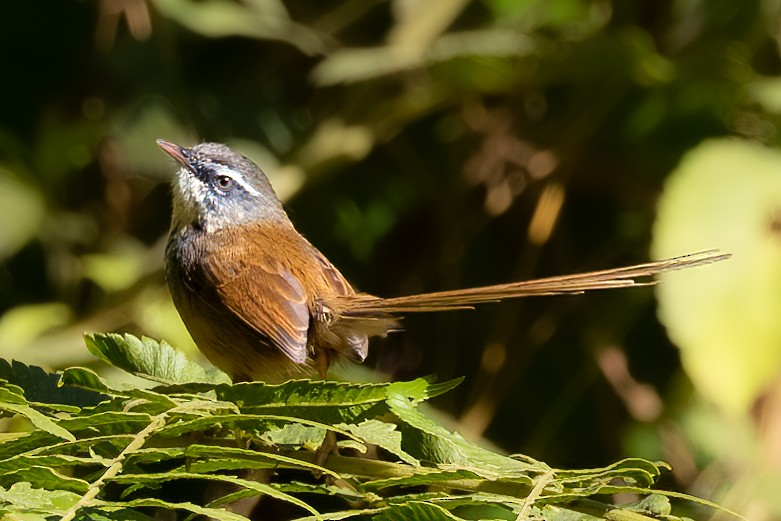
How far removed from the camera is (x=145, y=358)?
2.03 metres

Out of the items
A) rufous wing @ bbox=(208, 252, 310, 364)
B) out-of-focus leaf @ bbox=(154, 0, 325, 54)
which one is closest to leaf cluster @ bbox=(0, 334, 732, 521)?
rufous wing @ bbox=(208, 252, 310, 364)

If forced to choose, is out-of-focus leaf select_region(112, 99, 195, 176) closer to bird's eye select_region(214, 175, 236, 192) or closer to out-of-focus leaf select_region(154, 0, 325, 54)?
out-of-focus leaf select_region(154, 0, 325, 54)

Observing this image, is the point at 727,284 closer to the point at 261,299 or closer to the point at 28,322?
the point at 261,299

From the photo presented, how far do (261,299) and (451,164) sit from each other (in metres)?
1.72

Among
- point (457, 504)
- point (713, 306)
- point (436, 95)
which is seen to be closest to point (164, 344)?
point (457, 504)

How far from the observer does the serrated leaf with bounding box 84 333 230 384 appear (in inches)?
76.9

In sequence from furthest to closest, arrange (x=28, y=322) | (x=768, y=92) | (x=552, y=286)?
1. (x=28, y=322)
2. (x=768, y=92)
3. (x=552, y=286)

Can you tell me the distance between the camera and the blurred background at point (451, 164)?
3854mm

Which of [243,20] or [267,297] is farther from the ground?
[243,20]

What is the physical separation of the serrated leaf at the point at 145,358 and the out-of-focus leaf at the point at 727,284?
4.65ft

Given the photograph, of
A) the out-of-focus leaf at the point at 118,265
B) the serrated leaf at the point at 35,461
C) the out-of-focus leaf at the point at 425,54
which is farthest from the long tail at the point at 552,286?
the out-of-focus leaf at the point at 118,265

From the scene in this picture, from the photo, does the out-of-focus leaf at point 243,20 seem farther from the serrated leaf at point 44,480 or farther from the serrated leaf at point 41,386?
the serrated leaf at point 44,480

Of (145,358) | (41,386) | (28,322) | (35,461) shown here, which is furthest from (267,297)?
(35,461)

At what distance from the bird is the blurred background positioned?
1.47ft
